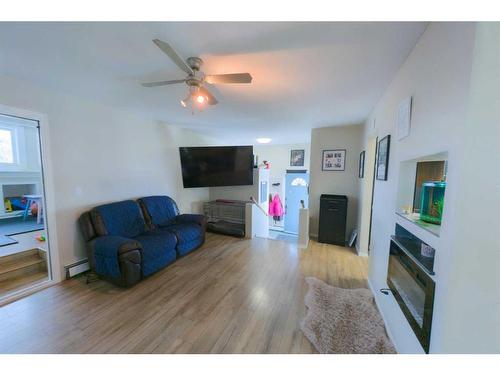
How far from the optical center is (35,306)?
74.7 inches

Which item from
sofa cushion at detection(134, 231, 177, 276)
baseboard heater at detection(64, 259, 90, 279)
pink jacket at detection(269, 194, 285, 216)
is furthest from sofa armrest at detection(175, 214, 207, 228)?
pink jacket at detection(269, 194, 285, 216)

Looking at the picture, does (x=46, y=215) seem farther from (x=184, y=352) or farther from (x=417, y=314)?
(x=417, y=314)

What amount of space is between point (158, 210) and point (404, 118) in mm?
3604

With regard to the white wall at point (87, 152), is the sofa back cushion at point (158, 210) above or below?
below

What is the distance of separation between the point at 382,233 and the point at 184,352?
213 centimetres

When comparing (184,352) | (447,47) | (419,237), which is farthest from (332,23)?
(184,352)

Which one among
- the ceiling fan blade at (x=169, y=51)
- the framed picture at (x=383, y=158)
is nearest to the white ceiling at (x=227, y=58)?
the ceiling fan blade at (x=169, y=51)

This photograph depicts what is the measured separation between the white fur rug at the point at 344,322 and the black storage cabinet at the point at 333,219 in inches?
60.3

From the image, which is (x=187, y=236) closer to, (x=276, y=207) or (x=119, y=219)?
(x=119, y=219)

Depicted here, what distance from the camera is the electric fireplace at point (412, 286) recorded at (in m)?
1.04

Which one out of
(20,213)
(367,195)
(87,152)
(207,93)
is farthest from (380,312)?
(20,213)

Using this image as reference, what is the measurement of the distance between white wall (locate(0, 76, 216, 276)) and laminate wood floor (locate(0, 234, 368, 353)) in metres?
0.80

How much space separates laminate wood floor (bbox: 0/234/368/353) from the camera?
1481 millimetres

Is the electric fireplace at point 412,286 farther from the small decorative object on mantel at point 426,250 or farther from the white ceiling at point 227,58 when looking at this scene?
the white ceiling at point 227,58
